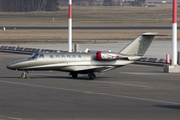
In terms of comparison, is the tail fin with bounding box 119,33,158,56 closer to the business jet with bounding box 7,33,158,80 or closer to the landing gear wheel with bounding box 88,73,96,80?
the business jet with bounding box 7,33,158,80

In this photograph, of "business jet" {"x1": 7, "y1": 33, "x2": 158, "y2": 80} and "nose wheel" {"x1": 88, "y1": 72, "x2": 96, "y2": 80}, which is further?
"nose wheel" {"x1": 88, "y1": 72, "x2": 96, "y2": 80}

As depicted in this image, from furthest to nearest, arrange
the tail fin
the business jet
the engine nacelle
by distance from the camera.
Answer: the tail fin, the engine nacelle, the business jet

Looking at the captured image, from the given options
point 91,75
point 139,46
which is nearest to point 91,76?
point 91,75

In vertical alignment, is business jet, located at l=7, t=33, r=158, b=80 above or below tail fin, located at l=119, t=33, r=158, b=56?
below

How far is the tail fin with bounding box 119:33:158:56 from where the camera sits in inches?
1266

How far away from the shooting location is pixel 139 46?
32344mm

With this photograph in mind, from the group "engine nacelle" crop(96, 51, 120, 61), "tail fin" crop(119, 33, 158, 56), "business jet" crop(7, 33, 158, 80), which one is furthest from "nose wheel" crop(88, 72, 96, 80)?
"tail fin" crop(119, 33, 158, 56)

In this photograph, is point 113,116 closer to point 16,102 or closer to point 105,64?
point 16,102


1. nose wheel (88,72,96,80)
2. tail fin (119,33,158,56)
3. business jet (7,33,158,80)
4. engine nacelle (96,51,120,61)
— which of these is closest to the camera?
business jet (7,33,158,80)

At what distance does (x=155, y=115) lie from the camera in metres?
18.0

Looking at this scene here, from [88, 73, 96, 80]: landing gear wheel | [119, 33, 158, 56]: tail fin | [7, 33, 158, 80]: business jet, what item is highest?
[119, 33, 158, 56]: tail fin

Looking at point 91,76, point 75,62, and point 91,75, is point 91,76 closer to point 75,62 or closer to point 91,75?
point 91,75

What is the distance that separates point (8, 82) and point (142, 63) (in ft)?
61.3

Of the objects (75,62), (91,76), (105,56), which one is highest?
(105,56)
